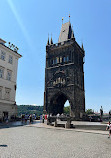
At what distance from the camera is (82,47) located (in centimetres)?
5262

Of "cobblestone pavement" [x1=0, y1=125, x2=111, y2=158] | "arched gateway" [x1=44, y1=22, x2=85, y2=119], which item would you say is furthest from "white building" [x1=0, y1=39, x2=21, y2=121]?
"cobblestone pavement" [x1=0, y1=125, x2=111, y2=158]

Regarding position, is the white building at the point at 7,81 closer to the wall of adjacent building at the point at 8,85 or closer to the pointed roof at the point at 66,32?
the wall of adjacent building at the point at 8,85

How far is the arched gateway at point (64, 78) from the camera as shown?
40.1 meters

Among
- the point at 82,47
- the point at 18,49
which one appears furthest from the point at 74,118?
the point at 82,47

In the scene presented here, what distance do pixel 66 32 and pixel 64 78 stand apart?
17684 millimetres

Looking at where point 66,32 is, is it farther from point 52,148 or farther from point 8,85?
point 52,148

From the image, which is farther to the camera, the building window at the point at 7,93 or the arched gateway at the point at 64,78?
the arched gateway at the point at 64,78

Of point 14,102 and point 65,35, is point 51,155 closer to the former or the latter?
point 14,102

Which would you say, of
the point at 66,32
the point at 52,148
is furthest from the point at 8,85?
the point at 66,32

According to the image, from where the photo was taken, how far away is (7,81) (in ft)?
91.2

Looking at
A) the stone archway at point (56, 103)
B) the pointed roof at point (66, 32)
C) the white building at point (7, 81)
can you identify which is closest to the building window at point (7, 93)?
the white building at point (7, 81)

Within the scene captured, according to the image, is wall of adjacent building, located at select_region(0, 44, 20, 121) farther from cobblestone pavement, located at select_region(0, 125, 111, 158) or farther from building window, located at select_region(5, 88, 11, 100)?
cobblestone pavement, located at select_region(0, 125, 111, 158)

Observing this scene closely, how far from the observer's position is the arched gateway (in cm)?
4012

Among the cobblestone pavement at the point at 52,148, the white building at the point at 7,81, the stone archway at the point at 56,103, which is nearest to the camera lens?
the cobblestone pavement at the point at 52,148
